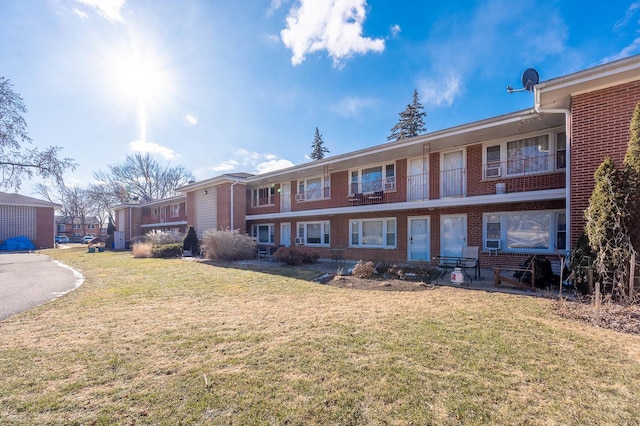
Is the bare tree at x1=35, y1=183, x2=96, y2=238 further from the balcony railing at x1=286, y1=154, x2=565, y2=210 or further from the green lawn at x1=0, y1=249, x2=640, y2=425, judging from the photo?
the green lawn at x1=0, y1=249, x2=640, y2=425

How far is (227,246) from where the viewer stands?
1576cm

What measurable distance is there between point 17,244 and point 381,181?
119 ft

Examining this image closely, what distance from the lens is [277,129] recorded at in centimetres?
1877

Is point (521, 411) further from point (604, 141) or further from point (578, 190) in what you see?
point (604, 141)

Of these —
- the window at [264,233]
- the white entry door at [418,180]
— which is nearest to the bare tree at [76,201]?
the window at [264,233]

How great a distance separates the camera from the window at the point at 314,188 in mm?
16484

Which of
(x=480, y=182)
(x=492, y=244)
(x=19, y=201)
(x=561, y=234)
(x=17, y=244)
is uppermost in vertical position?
(x=480, y=182)

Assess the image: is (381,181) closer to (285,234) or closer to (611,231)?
(285,234)

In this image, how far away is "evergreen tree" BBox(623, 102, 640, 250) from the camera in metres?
5.81

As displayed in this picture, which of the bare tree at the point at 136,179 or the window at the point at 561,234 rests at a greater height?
the bare tree at the point at 136,179

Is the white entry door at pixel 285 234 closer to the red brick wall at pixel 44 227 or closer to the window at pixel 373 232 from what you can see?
the window at pixel 373 232

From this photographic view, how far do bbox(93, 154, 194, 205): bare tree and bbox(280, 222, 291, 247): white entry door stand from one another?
34595mm

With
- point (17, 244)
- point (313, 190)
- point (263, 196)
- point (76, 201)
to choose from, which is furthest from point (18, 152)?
point (76, 201)

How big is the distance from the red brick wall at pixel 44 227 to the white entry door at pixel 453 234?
4081 centimetres
